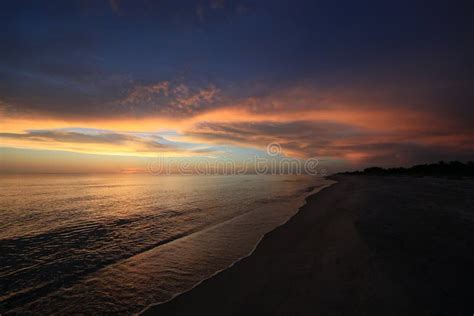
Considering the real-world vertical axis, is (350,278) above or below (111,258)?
above

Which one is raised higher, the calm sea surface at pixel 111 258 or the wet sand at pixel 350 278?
the wet sand at pixel 350 278

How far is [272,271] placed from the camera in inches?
252

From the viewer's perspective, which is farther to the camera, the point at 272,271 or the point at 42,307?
the point at 272,271

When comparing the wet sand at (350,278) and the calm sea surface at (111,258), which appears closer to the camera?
the wet sand at (350,278)

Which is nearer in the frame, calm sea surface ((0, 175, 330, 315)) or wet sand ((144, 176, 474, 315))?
wet sand ((144, 176, 474, 315))

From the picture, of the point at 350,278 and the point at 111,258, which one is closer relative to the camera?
the point at 350,278

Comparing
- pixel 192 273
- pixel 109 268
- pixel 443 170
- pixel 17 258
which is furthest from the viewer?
pixel 443 170

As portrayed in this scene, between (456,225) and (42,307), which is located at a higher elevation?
(456,225)

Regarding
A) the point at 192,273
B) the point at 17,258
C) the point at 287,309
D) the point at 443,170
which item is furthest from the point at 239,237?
the point at 443,170

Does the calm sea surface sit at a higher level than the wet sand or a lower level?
lower

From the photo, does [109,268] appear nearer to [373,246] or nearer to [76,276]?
[76,276]

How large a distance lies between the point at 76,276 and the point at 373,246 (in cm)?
1014

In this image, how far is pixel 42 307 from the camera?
17.1 feet

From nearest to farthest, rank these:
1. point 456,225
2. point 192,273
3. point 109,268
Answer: point 192,273, point 109,268, point 456,225
